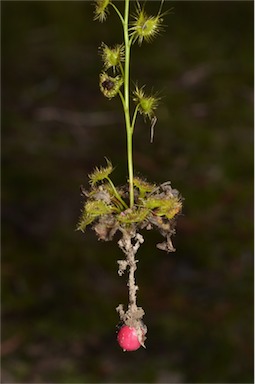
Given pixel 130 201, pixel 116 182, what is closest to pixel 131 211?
pixel 130 201

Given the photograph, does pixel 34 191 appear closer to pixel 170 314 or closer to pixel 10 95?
pixel 10 95

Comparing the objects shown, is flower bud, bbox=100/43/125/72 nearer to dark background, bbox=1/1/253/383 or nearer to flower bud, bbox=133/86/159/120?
flower bud, bbox=133/86/159/120

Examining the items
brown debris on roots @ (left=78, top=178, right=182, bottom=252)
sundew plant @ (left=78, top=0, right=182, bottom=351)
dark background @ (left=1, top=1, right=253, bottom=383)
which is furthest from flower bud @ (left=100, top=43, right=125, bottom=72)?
dark background @ (left=1, top=1, right=253, bottom=383)

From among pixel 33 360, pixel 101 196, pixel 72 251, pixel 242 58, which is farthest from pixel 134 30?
pixel 242 58

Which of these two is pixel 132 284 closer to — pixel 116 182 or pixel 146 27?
pixel 146 27

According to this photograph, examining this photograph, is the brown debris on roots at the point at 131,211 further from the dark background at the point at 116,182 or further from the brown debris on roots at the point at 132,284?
the dark background at the point at 116,182

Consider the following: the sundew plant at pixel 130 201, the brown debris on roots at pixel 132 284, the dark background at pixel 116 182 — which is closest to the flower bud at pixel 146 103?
the sundew plant at pixel 130 201
